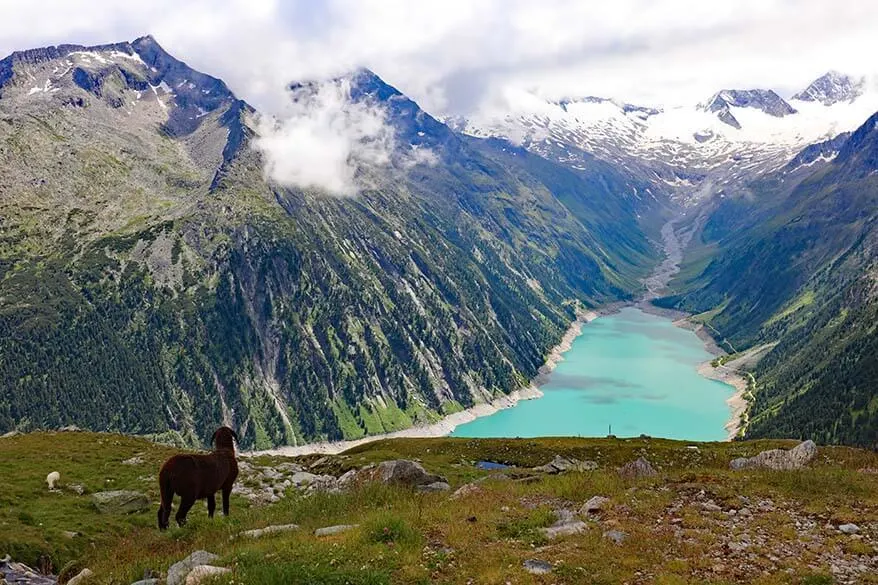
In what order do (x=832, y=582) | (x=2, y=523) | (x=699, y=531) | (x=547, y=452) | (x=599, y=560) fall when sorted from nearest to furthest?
(x=832, y=582), (x=599, y=560), (x=699, y=531), (x=2, y=523), (x=547, y=452)

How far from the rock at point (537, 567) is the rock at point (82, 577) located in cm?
1169

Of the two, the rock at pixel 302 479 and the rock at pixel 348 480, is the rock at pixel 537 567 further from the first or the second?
the rock at pixel 302 479

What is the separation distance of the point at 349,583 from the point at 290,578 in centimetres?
137

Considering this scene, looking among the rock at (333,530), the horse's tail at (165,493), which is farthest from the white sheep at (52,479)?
the rock at (333,530)

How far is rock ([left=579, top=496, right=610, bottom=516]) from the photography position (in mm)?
22172

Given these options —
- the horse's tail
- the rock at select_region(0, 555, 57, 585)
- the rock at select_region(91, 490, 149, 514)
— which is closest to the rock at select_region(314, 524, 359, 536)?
the horse's tail

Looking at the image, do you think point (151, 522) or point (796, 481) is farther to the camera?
point (151, 522)

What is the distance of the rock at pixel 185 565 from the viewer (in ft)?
50.8

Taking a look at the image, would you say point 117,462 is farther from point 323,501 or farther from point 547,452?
point 547,452

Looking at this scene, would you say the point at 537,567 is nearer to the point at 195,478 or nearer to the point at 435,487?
the point at 195,478

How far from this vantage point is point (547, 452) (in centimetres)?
6762

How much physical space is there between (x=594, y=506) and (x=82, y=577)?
16.1 metres

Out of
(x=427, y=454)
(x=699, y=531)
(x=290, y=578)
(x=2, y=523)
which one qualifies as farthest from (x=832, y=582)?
(x=427, y=454)

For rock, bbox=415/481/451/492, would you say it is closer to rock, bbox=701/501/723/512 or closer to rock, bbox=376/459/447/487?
rock, bbox=376/459/447/487
